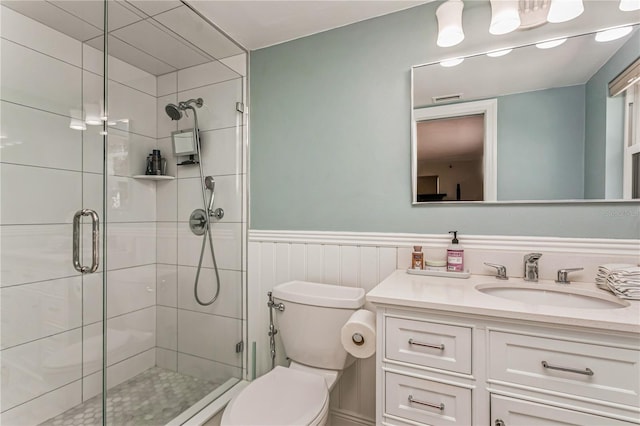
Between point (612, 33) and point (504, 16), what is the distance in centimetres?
40

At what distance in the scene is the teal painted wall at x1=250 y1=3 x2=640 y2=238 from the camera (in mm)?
1391

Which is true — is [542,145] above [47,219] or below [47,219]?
above

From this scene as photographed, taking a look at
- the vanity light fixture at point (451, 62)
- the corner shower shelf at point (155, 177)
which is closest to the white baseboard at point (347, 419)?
the corner shower shelf at point (155, 177)

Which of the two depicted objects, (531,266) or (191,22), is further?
(191,22)

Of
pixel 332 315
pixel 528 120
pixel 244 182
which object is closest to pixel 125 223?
pixel 244 182

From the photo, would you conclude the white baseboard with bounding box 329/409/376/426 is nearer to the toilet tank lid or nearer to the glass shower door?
the toilet tank lid

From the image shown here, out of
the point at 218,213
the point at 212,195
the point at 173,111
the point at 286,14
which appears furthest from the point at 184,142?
the point at 286,14

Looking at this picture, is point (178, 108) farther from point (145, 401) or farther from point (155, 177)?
point (145, 401)

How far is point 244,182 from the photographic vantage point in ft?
6.33

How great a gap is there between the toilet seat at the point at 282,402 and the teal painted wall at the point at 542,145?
3.80ft

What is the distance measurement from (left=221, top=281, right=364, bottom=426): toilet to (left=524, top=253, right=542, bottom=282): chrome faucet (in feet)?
2.27

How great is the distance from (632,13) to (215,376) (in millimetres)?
2633

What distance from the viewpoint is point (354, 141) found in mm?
1639

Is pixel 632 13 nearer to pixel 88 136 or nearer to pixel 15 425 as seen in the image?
pixel 88 136
